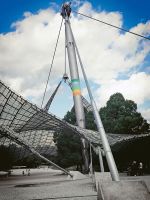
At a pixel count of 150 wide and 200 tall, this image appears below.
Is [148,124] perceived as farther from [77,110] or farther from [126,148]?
[77,110]

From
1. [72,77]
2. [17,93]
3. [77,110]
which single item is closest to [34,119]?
[17,93]

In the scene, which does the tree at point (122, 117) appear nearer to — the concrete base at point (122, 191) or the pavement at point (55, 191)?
the pavement at point (55, 191)

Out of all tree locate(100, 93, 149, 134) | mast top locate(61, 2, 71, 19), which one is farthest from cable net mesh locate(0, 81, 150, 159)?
mast top locate(61, 2, 71, 19)

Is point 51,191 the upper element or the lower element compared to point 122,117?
lower

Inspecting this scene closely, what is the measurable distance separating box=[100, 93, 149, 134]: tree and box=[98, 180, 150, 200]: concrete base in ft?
102

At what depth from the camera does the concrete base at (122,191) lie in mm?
7410

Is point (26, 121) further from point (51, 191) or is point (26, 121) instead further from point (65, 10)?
point (65, 10)

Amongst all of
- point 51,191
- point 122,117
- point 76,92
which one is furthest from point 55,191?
point 122,117

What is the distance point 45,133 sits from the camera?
5381 centimetres

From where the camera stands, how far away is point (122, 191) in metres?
7.47

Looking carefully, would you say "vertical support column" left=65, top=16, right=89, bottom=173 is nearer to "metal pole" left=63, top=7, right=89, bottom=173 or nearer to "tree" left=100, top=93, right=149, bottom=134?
"metal pole" left=63, top=7, right=89, bottom=173

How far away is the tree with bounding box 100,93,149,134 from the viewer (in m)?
38.6

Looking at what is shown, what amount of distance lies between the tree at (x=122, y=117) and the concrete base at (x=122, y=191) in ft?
102

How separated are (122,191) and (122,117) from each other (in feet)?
104
